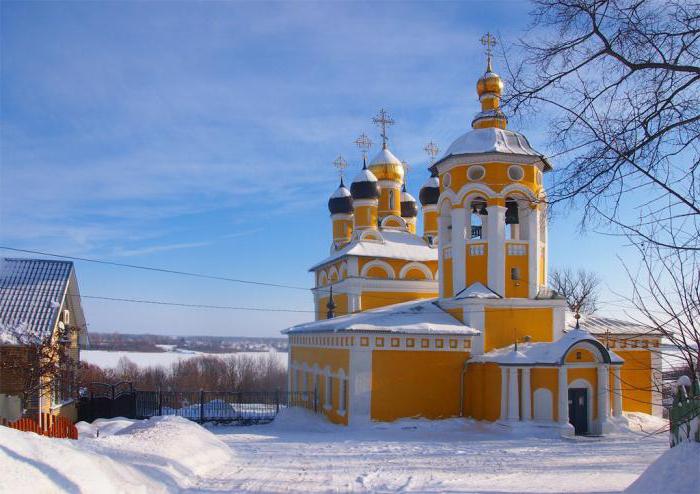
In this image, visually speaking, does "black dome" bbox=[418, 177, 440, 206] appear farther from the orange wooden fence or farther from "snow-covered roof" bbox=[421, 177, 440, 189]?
the orange wooden fence

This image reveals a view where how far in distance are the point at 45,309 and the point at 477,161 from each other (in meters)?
11.2

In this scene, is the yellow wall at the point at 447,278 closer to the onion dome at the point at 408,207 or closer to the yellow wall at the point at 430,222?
the yellow wall at the point at 430,222

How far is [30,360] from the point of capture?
13.6 m

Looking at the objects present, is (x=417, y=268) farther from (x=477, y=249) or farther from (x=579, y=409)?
(x=579, y=409)

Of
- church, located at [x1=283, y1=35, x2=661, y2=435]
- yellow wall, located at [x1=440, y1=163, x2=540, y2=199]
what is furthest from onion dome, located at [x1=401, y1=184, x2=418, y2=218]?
yellow wall, located at [x1=440, y1=163, x2=540, y2=199]

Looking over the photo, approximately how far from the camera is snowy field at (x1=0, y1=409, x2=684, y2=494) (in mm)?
6734

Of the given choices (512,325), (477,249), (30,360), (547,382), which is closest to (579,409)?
(547,382)

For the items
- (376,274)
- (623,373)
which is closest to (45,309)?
(376,274)

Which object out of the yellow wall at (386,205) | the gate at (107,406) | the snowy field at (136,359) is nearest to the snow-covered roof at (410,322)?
the gate at (107,406)

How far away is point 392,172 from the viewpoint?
92.1ft

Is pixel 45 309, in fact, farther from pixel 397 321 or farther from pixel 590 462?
pixel 590 462

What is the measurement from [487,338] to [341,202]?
42.2 ft

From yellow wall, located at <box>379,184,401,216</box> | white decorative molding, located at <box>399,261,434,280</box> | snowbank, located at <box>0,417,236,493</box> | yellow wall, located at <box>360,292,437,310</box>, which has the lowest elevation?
snowbank, located at <box>0,417,236,493</box>

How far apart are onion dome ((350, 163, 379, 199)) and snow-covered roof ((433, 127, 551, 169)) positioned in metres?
7.55
